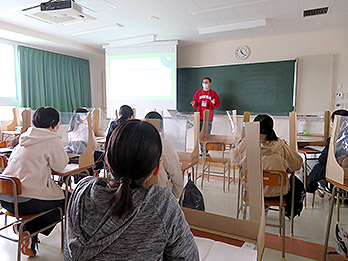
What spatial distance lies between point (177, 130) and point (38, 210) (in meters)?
1.37

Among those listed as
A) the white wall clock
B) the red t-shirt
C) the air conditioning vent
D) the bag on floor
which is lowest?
the bag on floor

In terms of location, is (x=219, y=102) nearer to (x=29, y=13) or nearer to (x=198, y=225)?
(x=29, y=13)

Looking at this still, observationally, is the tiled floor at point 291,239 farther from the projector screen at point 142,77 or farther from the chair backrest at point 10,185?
the projector screen at point 142,77

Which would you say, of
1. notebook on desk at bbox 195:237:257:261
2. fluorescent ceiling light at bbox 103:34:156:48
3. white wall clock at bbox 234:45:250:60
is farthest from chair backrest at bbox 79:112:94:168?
white wall clock at bbox 234:45:250:60

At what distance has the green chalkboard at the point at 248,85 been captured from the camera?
506 cm

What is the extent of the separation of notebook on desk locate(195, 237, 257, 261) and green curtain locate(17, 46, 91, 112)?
601 cm

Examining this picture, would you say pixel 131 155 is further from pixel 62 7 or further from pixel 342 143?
Result: pixel 62 7

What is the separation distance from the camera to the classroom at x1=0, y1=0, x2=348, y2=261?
68cm

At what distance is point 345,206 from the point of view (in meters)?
2.86

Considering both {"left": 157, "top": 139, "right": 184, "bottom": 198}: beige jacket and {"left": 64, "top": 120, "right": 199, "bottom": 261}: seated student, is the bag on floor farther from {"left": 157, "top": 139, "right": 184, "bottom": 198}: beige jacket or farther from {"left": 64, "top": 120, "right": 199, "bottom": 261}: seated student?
{"left": 64, "top": 120, "right": 199, "bottom": 261}: seated student

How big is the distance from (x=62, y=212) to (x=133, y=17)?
11.6ft

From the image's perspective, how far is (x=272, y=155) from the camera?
1958 mm

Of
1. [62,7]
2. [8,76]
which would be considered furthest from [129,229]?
[8,76]

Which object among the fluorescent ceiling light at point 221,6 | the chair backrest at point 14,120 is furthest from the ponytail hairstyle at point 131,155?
the chair backrest at point 14,120
